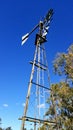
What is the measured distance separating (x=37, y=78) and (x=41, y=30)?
3.97 meters

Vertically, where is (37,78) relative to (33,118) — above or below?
above

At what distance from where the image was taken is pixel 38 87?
16.3 meters

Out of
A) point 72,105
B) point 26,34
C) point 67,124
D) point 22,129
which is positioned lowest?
point 22,129

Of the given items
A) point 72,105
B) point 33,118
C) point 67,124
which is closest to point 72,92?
point 72,105

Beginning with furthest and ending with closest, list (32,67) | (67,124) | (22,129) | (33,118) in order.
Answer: (67,124) → (32,67) → (33,118) → (22,129)

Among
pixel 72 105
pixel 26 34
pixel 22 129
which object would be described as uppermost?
pixel 26 34

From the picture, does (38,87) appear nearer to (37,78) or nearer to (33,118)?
(37,78)

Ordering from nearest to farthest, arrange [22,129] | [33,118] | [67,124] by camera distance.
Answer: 1. [22,129]
2. [33,118]
3. [67,124]

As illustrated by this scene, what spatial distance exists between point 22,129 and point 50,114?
42.1 ft

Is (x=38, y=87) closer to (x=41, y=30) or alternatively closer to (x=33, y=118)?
(x=33, y=118)

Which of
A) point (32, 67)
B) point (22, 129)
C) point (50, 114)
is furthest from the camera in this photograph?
point (50, 114)

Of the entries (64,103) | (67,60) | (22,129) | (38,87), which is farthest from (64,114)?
(22,129)

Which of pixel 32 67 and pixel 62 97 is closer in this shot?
pixel 32 67

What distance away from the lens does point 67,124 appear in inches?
938
